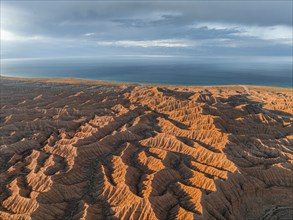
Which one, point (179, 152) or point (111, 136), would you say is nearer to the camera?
point (179, 152)

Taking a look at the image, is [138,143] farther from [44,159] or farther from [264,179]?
[264,179]

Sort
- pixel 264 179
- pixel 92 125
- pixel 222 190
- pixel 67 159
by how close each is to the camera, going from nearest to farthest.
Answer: pixel 222 190 → pixel 264 179 → pixel 67 159 → pixel 92 125

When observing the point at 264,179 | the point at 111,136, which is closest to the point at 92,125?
the point at 111,136

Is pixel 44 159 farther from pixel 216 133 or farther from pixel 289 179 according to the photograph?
pixel 289 179

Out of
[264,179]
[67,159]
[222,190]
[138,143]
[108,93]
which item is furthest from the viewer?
[108,93]

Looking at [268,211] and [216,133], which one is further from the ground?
[216,133]

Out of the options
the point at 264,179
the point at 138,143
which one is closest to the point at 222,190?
the point at 264,179
